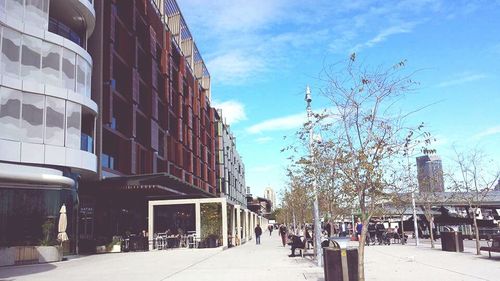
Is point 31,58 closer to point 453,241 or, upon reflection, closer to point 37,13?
point 37,13

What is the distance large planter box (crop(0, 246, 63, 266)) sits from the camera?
68.8 ft

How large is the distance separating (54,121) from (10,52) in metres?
3.98

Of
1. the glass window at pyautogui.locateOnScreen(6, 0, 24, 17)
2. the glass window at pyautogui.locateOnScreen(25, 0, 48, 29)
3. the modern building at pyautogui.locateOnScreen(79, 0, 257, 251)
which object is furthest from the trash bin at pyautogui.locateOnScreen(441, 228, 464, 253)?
the glass window at pyautogui.locateOnScreen(6, 0, 24, 17)

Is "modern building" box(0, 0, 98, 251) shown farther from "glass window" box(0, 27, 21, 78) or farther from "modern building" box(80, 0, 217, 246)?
"modern building" box(80, 0, 217, 246)

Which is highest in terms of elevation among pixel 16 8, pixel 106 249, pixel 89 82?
pixel 16 8

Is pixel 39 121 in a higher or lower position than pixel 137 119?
lower

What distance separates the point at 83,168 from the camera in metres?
26.4

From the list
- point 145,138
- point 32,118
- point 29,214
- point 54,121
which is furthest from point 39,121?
point 145,138

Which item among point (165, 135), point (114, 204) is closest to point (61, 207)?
point (114, 204)

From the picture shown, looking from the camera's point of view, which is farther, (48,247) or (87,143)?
(87,143)

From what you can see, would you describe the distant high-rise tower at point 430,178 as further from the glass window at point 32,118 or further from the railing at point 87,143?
the glass window at point 32,118

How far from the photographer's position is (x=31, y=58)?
24.4 metres

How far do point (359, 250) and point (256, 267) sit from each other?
8501 mm

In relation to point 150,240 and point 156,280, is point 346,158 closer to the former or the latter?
point 156,280
